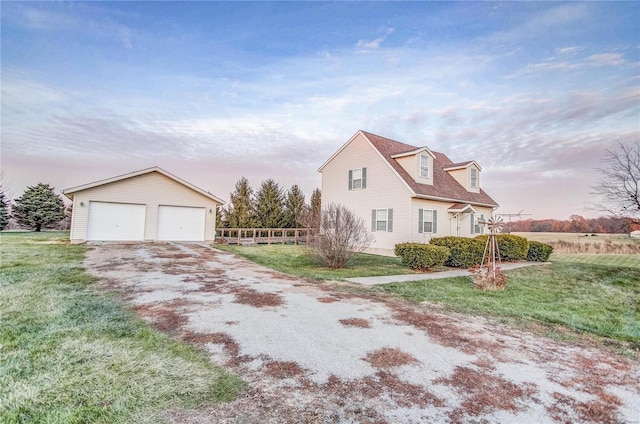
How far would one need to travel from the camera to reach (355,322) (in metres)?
4.95

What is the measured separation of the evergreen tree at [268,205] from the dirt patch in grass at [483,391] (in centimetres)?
2352

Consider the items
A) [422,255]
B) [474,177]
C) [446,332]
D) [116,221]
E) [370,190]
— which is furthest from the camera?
[474,177]

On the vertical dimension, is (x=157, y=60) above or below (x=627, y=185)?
above

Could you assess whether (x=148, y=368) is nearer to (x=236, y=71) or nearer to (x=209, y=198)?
(x=236, y=71)

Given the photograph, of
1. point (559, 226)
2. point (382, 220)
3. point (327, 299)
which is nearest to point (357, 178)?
point (382, 220)

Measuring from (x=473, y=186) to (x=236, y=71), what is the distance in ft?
54.3

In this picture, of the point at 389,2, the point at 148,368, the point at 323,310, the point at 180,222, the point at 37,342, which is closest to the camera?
the point at 148,368

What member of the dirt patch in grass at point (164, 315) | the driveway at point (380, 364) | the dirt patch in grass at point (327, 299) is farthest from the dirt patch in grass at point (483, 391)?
the dirt patch in grass at point (164, 315)

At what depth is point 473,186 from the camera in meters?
20.5

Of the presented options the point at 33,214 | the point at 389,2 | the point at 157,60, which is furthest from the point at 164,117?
the point at 33,214

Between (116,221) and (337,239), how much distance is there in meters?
13.3

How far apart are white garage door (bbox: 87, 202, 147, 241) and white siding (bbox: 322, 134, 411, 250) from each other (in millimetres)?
11222

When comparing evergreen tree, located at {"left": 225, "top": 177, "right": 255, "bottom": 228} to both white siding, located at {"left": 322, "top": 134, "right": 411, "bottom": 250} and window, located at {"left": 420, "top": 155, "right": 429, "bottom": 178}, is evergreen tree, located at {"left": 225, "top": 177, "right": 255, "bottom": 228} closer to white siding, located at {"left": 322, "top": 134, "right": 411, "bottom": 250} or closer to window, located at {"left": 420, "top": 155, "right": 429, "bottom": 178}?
white siding, located at {"left": 322, "top": 134, "right": 411, "bottom": 250}

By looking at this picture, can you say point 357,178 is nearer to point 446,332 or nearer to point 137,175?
point 137,175
